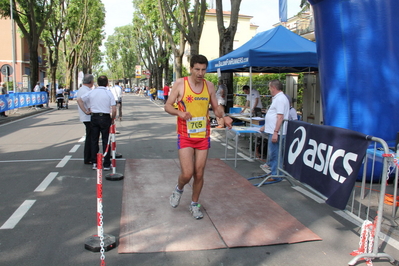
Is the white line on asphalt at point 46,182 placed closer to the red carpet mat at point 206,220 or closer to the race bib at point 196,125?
the red carpet mat at point 206,220

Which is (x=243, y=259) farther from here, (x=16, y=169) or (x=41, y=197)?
(x=16, y=169)

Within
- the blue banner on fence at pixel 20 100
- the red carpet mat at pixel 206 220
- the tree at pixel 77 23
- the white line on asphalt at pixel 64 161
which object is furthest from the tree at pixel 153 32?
the red carpet mat at pixel 206 220

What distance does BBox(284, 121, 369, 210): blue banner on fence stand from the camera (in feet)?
13.2

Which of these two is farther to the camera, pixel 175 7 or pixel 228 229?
pixel 175 7

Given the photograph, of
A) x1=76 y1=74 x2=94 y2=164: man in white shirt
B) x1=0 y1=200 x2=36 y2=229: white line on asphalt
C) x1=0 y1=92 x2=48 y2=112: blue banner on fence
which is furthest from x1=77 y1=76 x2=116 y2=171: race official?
x1=0 y1=92 x2=48 y2=112: blue banner on fence

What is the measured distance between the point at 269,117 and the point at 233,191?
1.72 meters

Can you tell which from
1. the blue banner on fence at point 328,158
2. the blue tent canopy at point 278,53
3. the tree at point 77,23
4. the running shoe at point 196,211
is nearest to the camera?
the blue banner on fence at point 328,158

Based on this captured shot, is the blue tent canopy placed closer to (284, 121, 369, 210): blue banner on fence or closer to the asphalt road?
the asphalt road

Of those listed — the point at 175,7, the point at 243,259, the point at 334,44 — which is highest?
the point at 175,7

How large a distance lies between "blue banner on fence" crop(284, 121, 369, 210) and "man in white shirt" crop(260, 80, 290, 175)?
0.74 meters

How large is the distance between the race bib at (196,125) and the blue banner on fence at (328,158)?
1540mm

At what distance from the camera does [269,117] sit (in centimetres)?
695

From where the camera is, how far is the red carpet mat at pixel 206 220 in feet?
13.2

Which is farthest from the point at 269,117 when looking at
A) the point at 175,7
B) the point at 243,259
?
the point at 175,7
